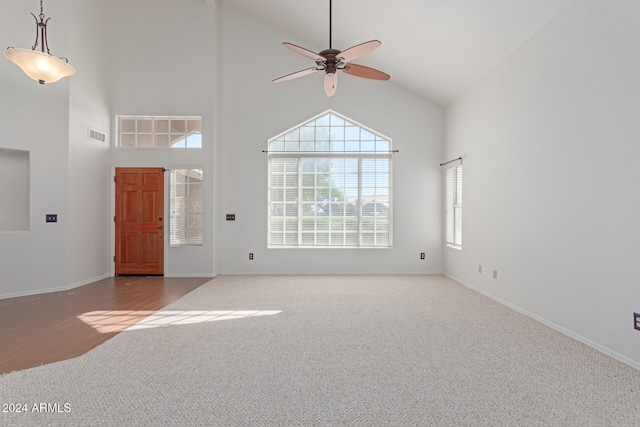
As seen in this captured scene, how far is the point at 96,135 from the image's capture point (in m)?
5.50

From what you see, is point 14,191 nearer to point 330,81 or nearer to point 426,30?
point 330,81

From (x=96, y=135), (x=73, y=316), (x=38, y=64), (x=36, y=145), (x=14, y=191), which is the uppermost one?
(x=38, y=64)

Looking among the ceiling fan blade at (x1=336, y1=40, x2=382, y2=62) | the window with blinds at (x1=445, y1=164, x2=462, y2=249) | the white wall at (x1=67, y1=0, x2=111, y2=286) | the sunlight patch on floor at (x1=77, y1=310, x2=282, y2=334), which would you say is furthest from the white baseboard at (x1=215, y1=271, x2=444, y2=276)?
the ceiling fan blade at (x1=336, y1=40, x2=382, y2=62)

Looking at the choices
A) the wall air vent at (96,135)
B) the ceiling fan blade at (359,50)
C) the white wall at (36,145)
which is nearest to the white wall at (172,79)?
the wall air vent at (96,135)

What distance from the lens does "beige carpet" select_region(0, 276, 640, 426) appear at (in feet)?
6.07

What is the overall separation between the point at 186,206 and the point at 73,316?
2616mm

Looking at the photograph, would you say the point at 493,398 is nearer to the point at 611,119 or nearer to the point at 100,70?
the point at 611,119

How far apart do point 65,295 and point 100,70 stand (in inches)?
144

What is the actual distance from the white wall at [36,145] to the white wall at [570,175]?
6010mm

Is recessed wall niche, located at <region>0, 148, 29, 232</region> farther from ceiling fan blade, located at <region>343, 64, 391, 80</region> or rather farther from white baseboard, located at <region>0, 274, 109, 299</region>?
ceiling fan blade, located at <region>343, 64, 391, 80</region>

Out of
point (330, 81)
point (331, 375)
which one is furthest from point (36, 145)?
point (331, 375)

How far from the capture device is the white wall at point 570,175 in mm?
2564

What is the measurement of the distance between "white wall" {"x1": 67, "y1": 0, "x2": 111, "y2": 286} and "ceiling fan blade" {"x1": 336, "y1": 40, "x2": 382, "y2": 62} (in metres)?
4.22

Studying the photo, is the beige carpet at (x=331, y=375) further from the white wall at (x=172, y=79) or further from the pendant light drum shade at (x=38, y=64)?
the pendant light drum shade at (x=38, y=64)
